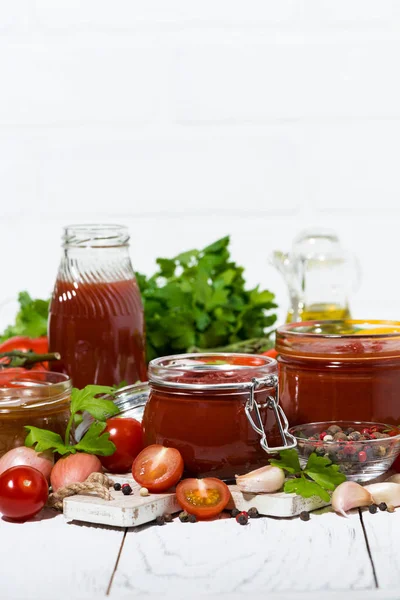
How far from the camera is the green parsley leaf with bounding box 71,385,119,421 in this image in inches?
52.9

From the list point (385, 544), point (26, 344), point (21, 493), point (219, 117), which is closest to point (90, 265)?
point (26, 344)

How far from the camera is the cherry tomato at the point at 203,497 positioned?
1.19 m

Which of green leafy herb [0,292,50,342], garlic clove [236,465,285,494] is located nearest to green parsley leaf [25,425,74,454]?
garlic clove [236,465,285,494]

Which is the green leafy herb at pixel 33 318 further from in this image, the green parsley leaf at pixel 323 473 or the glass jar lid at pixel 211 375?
the green parsley leaf at pixel 323 473

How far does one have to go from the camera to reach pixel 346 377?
1323 mm

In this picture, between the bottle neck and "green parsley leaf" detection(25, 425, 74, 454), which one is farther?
the bottle neck

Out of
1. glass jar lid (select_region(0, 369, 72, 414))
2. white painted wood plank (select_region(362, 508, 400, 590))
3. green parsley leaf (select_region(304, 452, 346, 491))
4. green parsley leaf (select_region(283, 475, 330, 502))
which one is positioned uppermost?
glass jar lid (select_region(0, 369, 72, 414))

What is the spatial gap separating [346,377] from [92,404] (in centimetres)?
36

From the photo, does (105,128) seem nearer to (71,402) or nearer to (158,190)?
(158,190)

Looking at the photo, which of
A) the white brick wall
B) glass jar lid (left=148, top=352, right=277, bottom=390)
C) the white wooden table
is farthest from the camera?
the white brick wall

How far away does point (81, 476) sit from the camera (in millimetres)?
1258

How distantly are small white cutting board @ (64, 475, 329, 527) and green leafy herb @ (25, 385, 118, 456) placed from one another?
9 cm

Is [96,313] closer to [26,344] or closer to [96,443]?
[26,344]

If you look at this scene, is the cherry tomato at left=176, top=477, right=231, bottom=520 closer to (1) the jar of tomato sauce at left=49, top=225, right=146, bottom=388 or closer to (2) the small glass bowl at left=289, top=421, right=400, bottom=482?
(2) the small glass bowl at left=289, top=421, right=400, bottom=482
